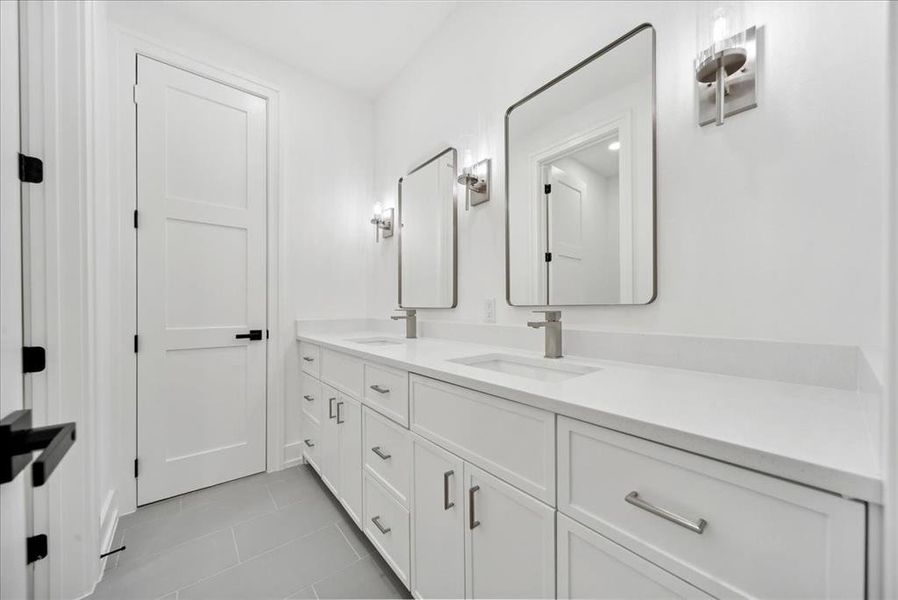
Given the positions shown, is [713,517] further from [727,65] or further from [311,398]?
[311,398]

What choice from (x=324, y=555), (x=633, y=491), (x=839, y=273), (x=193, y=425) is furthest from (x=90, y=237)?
(x=839, y=273)

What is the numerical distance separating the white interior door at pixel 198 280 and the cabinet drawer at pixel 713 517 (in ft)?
7.32

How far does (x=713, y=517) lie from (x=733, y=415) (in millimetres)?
196

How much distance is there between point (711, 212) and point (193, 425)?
277cm

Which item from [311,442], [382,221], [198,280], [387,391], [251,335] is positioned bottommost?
[311,442]

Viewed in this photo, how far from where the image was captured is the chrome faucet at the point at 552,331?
135 cm

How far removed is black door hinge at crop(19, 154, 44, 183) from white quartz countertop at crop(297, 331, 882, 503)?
1.42 metres

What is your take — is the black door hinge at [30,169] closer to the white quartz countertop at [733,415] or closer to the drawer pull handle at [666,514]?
the white quartz countertop at [733,415]

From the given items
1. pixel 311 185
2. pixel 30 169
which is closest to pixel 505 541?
pixel 30 169

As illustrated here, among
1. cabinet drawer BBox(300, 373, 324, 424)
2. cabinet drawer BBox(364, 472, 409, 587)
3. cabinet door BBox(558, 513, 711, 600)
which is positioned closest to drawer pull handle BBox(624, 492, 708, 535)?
cabinet door BBox(558, 513, 711, 600)

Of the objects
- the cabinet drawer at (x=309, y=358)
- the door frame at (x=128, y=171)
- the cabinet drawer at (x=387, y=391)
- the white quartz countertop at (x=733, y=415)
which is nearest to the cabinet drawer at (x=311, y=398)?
the cabinet drawer at (x=309, y=358)

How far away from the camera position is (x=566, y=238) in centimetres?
146

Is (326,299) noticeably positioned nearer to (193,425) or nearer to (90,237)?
(193,425)

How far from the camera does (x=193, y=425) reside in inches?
82.4
